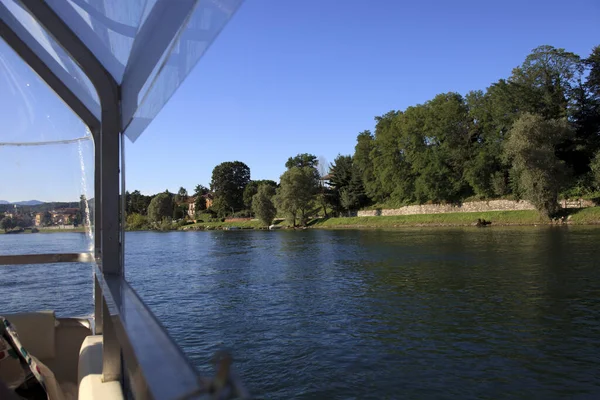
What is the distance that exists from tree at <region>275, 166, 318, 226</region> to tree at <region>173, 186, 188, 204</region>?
201ft

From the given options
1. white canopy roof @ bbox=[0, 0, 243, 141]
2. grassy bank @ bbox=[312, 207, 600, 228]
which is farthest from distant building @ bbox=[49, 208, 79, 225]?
grassy bank @ bbox=[312, 207, 600, 228]

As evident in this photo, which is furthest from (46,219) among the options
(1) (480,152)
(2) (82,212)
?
(1) (480,152)

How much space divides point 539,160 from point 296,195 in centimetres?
3052

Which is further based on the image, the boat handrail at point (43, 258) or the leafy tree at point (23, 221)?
the leafy tree at point (23, 221)

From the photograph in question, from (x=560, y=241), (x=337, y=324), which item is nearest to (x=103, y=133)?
(x=337, y=324)

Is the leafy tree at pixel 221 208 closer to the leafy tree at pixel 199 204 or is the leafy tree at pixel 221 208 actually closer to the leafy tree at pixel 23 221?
the leafy tree at pixel 199 204

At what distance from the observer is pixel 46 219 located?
412cm

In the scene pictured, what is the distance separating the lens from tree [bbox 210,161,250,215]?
9362 centimetres

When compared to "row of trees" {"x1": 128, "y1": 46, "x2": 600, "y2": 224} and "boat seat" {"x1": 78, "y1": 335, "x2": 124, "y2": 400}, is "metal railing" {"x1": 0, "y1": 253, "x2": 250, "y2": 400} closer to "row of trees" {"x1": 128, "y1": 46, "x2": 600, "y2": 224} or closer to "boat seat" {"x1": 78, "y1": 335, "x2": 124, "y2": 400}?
"boat seat" {"x1": 78, "y1": 335, "x2": 124, "y2": 400}

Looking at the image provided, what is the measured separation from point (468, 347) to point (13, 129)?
7905mm

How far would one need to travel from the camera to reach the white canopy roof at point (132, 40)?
4.27 ft

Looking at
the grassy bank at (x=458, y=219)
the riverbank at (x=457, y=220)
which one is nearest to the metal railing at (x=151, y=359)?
the riverbank at (x=457, y=220)

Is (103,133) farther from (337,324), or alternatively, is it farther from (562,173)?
(562,173)

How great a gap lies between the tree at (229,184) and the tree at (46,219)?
88.6 metres
